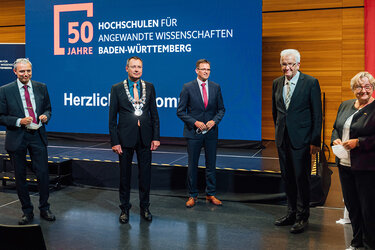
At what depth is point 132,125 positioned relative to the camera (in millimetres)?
3531

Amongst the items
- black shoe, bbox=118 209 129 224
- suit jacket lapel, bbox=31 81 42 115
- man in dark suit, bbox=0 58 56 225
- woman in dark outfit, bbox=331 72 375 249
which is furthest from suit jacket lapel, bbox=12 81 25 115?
woman in dark outfit, bbox=331 72 375 249

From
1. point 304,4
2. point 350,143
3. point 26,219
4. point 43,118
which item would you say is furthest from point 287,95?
point 304,4

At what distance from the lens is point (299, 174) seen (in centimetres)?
324

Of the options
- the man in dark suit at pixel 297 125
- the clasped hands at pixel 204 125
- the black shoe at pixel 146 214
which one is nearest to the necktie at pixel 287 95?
the man in dark suit at pixel 297 125

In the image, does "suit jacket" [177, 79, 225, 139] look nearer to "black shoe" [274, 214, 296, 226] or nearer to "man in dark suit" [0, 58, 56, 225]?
"black shoe" [274, 214, 296, 226]

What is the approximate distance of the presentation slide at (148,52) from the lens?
615 cm

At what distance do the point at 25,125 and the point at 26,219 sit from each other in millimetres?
856

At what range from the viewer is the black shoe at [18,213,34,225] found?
353 cm

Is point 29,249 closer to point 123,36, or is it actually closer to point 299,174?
point 299,174

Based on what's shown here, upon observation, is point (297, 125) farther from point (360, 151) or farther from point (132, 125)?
point (132, 125)

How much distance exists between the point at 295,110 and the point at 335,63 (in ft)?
12.5

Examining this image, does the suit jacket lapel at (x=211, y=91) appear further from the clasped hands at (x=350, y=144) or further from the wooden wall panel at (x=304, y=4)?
the wooden wall panel at (x=304, y=4)

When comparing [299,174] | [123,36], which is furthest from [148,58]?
[299,174]

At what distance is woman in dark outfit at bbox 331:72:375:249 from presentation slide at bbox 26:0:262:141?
3468 millimetres
